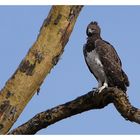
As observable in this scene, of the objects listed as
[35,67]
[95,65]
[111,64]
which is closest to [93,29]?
[95,65]

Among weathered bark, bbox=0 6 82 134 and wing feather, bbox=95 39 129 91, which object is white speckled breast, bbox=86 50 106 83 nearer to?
wing feather, bbox=95 39 129 91

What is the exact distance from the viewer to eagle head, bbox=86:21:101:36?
741 centimetres

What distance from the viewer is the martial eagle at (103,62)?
666cm

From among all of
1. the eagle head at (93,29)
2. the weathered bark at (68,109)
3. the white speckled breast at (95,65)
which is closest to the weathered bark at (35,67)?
the weathered bark at (68,109)

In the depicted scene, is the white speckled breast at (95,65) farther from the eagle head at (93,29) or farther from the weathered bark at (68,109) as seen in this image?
the weathered bark at (68,109)

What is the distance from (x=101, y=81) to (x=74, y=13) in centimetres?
254

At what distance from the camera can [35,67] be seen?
4.45 metres

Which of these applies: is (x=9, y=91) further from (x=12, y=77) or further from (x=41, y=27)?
(x=41, y=27)

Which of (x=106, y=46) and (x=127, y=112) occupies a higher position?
(x=106, y=46)

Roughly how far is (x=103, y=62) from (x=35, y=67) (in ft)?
8.65

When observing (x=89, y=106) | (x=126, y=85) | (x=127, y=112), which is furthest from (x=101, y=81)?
(x=127, y=112)

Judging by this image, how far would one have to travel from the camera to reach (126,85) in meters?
6.46

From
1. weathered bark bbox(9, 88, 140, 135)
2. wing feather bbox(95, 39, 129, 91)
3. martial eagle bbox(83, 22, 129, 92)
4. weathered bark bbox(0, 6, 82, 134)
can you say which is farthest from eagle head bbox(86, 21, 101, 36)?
weathered bark bbox(0, 6, 82, 134)

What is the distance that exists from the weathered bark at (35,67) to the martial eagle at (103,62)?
2.20 m
